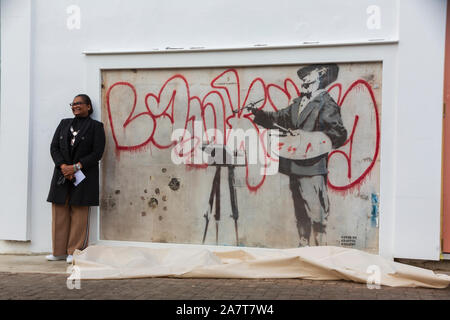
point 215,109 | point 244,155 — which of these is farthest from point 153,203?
point 215,109

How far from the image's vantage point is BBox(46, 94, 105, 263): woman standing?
7.10 metres

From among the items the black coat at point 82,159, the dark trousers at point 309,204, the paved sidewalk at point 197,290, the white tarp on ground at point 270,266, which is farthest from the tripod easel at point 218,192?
the black coat at point 82,159

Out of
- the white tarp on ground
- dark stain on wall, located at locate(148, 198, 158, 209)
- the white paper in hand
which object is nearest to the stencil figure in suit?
the white tarp on ground

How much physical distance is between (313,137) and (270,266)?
162cm

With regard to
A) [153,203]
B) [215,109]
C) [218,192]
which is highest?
[215,109]

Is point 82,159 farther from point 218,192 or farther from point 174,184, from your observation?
point 218,192

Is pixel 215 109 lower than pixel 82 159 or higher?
higher

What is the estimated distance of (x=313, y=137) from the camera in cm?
689

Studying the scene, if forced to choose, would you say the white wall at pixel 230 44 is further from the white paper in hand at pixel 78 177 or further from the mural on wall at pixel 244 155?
the white paper in hand at pixel 78 177

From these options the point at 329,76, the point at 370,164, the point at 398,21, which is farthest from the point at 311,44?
the point at 370,164

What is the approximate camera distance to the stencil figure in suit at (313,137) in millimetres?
6844
